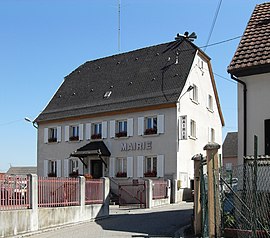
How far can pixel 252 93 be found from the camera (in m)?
14.1

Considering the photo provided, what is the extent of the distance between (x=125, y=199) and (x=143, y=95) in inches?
297

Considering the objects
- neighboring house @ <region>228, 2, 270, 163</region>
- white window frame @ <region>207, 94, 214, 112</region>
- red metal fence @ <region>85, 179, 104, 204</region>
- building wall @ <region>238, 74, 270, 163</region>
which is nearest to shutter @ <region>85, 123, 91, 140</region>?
white window frame @ <region>207, 94, 214, 112</region>

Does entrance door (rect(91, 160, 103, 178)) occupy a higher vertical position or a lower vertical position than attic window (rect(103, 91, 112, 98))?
lower

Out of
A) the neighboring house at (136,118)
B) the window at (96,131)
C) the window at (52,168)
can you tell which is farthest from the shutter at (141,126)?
the window at (52,168)

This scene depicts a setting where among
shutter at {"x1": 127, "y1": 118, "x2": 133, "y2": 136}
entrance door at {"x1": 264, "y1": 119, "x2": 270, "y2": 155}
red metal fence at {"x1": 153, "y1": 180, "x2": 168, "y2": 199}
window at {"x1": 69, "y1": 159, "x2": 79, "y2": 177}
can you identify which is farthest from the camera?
window at {"x1": 69, "y1": 159, "x2": 79, "y2": 177}

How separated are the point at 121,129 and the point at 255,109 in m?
19.2

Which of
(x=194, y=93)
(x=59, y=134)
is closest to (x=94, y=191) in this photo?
(x=194, y=93)

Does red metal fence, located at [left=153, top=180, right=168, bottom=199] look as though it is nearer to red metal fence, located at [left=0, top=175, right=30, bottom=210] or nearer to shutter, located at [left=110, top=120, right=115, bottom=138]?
shutter, located at [left=110, top=120, right=115, bottom=138]

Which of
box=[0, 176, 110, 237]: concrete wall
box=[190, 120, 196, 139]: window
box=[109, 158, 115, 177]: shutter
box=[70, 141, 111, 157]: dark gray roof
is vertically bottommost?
box=[0, 176, 110, 237]: concrete wall

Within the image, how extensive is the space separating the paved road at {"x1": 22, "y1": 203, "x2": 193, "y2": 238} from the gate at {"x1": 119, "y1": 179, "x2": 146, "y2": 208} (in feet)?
16.2

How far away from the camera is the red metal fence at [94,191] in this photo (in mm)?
18984

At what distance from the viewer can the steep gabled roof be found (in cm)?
1377

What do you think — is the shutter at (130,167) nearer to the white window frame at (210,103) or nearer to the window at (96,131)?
the window at (96,131)

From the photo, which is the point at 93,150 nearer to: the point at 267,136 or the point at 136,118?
the point at 136,118
